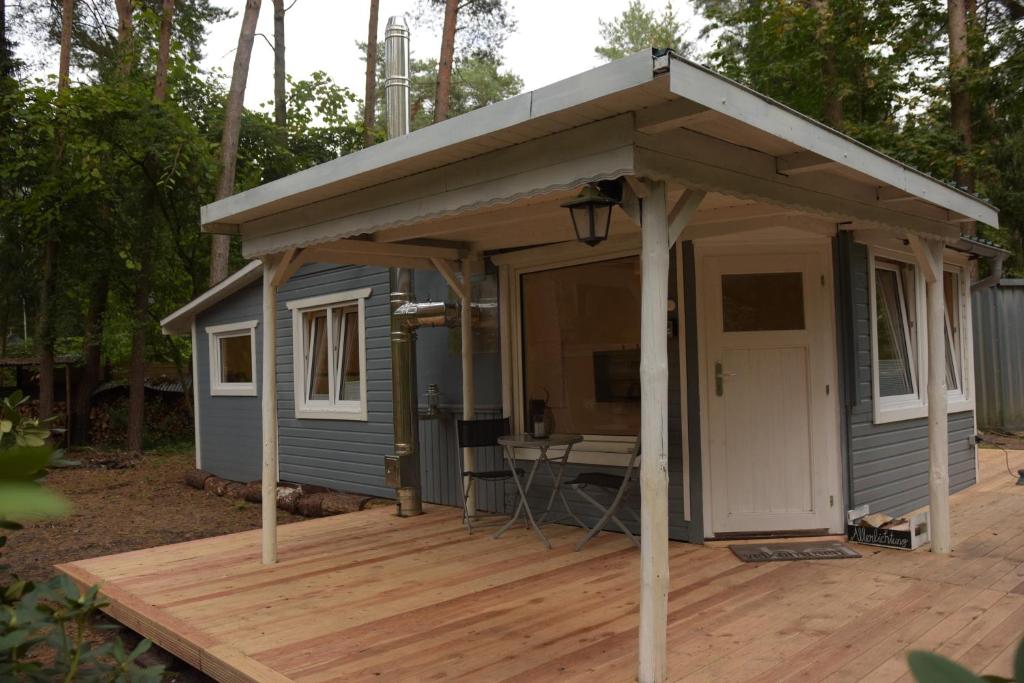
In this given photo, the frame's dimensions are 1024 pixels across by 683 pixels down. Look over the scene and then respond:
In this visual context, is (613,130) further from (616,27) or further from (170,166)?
(616,27)

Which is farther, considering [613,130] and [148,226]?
[148,226]

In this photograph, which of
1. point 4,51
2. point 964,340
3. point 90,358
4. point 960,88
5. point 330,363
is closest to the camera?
point 964,340

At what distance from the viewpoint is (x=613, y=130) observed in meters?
2.88

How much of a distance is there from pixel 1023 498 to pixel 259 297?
7.69 metres

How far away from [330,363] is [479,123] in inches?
207

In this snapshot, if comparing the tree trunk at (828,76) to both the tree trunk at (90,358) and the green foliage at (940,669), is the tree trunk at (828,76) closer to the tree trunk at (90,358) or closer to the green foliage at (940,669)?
the tree trunk at (90,358)

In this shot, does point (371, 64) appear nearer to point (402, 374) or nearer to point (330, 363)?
point (330, 363)

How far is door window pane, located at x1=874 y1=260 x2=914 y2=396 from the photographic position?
5.61 metres

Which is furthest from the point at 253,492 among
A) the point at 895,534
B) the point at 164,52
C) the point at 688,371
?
the point at 164,52

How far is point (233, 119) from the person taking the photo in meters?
12.9

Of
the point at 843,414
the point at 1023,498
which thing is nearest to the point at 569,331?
the point at 843,414

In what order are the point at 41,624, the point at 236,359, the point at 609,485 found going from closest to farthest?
the point at 41,624 < the point at 609,485 < the point at 236,359

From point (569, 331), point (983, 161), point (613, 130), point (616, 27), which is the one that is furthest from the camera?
point (616, 27)

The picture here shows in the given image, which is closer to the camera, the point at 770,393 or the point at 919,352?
the point at 770,393
